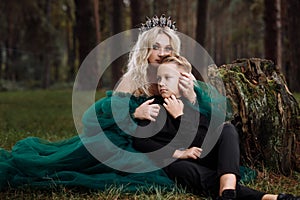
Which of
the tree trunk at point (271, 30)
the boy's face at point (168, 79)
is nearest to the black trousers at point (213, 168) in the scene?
the boy's face at point (168, 79)

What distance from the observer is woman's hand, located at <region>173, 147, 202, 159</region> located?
3.11m

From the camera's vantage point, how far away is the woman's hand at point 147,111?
10.4 feet

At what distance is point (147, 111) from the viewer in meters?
3.18

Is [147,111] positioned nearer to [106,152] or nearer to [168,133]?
[168,133]

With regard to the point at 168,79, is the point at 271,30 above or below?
above

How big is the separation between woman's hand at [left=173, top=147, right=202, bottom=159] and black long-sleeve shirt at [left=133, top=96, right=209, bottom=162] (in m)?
0.04

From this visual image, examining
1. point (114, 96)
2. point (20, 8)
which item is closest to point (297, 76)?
point (114, 96)

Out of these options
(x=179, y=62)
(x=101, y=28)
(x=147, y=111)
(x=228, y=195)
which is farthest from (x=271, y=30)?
(x=101, y=28)

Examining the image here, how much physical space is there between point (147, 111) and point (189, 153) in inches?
15.9

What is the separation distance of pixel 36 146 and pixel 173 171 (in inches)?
44.2

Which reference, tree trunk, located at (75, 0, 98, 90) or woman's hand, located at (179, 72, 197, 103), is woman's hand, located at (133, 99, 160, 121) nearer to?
woman's hand, located at (179, 72, 197, 103)

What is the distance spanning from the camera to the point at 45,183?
10.1 feet

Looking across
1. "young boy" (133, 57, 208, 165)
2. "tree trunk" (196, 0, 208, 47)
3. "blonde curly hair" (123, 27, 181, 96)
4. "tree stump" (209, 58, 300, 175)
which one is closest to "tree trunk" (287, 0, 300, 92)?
"tree trunk" (196, 0, 208, 47)

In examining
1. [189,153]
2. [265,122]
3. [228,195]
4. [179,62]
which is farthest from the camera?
Answer: [265,122]
